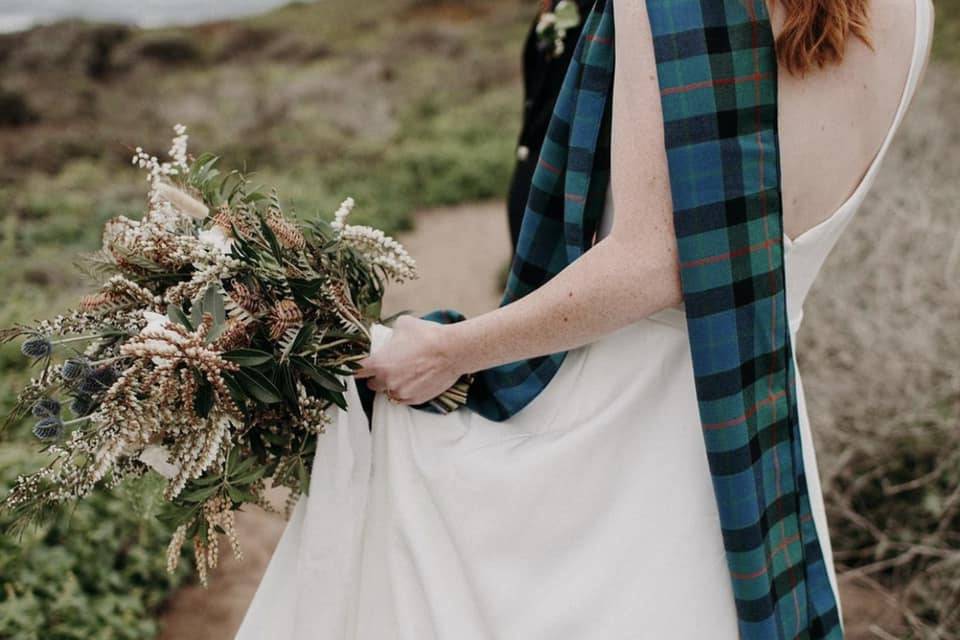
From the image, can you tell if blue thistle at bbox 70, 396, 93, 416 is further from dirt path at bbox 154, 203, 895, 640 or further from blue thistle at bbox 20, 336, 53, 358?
dirt path at bbox 154, 203, 895, 640

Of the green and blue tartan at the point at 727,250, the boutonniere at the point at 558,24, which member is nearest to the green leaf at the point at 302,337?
the green and blue tartan at the point at 727,250

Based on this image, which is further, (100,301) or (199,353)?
(100,301)

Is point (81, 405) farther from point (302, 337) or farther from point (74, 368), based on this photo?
point (302, 337)

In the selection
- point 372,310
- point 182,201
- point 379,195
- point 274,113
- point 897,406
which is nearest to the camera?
point 182,201

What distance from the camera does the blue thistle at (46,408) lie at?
1340 millimetres

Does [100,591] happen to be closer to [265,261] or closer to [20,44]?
[265,261]

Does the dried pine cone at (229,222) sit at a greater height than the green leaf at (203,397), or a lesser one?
greater

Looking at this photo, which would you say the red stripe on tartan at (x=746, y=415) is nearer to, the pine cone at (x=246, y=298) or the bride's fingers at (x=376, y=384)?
the bride's fingers at (x=376, y=384)

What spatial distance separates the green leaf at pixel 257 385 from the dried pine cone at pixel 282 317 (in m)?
0.07

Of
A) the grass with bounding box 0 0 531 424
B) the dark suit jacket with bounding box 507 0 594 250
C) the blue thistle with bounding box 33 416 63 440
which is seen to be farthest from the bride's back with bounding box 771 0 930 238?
the grass with bounding box 0 0 531 424

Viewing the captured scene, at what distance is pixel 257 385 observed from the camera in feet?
4.57

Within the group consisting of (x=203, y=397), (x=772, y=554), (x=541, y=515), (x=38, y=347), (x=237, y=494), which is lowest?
(x=772, y=554)

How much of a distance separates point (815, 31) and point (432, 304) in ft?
19.0

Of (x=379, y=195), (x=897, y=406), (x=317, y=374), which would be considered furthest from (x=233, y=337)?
(x=379, y=195)
